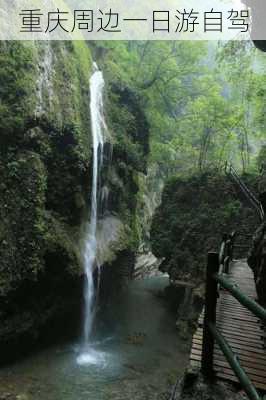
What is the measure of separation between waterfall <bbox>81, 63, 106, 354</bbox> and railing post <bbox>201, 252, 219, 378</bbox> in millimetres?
8792

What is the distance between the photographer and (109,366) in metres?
9.26

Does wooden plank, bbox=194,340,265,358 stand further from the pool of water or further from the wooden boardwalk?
the pool of water

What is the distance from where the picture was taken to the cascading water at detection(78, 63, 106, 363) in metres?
11.8

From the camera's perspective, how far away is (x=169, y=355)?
10.2 meters

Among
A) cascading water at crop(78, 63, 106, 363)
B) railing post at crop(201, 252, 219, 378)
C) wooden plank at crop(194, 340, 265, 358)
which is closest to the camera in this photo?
railing post at crop(201, 252, 219, 378)

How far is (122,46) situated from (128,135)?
7622mm

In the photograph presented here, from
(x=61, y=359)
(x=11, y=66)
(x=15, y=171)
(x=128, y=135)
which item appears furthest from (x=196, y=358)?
(x=128, y=135)

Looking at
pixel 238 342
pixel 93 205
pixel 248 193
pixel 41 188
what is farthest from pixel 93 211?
pixel 238 342

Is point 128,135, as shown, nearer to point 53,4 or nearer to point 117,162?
point 117,162

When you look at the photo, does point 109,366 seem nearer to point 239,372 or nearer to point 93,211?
point 93,211

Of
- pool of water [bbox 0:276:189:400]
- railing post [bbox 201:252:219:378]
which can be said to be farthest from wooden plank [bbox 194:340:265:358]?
pool of water [bbox 0:276:189:400]

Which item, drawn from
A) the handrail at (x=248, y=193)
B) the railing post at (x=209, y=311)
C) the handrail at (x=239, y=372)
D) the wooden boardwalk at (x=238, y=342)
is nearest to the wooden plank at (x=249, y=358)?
the wooden boardwalk at (x=238, y=342)

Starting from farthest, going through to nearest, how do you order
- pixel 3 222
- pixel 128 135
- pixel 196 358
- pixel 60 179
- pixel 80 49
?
pixel 128 135, pixel 80 49, pixel 60 179, pixel 3 222, pixel 196 358

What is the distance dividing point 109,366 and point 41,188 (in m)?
5.45
